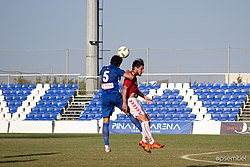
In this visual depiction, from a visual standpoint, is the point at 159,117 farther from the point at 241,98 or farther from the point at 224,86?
the point at 241,98

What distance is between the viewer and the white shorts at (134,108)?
15633mm

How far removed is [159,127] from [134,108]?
22.3m

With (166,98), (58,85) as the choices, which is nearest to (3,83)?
(58,85)

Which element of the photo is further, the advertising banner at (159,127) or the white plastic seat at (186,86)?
the white plastic seat at (186,86)

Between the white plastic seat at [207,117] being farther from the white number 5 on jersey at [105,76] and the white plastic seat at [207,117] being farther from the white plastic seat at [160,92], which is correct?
the white number 5 on jersey at [105,76]

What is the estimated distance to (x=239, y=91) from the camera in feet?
139

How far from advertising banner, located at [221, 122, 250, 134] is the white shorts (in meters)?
20.2

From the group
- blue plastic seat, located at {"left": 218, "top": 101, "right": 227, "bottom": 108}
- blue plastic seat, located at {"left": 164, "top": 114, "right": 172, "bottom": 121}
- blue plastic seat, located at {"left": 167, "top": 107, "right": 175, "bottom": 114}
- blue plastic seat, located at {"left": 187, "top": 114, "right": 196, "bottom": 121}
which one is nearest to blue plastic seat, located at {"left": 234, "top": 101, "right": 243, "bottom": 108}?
blue plastic seat, located at {"left": 218, "top": 101, "right": 227, "bottom": 108}

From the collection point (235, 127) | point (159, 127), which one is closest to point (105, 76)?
point (235, 127)

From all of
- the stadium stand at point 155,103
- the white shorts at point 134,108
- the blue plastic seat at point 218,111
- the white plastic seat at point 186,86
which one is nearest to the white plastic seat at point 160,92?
the stadium stand at point 155,103

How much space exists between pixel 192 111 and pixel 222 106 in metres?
1.89

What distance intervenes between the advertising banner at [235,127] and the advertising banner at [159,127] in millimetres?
2043

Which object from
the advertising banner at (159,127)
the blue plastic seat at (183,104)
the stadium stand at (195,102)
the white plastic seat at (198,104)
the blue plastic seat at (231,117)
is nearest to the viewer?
the advertising banner at (159,127)

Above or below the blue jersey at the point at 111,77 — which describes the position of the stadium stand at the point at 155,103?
below
